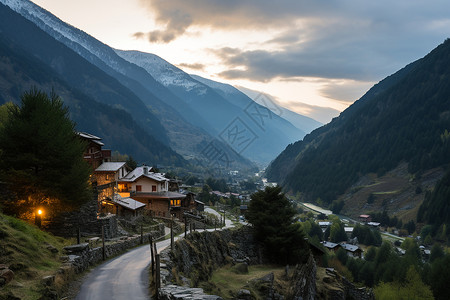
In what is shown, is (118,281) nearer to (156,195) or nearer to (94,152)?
(94,152)

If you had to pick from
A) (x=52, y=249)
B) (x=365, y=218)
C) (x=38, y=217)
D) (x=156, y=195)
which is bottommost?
(x=365, y=218)

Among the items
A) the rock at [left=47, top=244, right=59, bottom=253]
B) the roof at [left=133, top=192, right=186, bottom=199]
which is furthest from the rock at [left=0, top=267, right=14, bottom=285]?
the roof at [left=133, top=192, right=186, bottom=199]

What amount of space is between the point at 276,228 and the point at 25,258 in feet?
120

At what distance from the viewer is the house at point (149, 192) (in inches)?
2861

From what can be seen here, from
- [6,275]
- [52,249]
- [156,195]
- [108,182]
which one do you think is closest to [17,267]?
[6,275]

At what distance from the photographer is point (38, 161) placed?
99.6 ft

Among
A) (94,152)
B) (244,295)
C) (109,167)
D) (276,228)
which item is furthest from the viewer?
(109,167)

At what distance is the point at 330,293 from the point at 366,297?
11.0 metres

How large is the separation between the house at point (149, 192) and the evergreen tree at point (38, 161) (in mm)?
40532

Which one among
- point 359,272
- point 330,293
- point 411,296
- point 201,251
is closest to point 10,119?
point 201,251

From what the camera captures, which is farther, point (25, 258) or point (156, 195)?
point (156, 195)

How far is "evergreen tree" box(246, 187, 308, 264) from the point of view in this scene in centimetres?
4991

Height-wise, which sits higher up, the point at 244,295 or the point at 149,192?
the point at 149,192

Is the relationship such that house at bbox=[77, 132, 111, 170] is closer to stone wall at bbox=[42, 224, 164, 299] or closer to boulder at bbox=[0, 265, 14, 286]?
stone wall at bbox=[42, 224, 164, 299]
